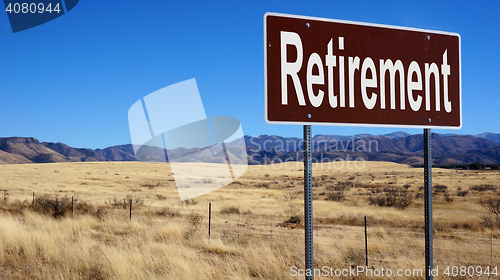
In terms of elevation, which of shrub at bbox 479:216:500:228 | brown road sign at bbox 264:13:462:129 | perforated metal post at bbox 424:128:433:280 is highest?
brown road sign at bbox 264:13:462:129

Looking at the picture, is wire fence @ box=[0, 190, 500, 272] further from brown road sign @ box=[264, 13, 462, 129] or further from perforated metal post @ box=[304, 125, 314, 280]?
perforated metal post @ box=[304, 125, 314, 280]

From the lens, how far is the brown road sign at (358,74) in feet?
9.53

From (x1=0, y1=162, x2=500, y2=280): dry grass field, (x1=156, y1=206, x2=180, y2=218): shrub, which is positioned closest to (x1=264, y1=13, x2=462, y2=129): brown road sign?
(x1=0, y1=162, x2=500, y2=280): dry grass field

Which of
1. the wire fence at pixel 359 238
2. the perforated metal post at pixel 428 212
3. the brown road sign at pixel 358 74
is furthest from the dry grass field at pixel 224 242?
the brown road sign at pixel 358 74

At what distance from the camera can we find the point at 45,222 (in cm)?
1239

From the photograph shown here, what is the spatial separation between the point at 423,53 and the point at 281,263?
5667 mm

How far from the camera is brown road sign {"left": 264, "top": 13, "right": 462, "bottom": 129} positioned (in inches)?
114

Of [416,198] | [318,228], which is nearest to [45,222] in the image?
[318,228]

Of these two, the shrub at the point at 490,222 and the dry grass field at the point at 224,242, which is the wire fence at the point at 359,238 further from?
the shrub at the point at 490,222

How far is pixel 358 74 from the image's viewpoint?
3.17m

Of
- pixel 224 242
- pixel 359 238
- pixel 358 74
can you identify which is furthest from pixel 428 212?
pixel 359 238

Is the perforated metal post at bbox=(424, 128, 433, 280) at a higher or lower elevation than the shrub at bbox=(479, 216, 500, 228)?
higher

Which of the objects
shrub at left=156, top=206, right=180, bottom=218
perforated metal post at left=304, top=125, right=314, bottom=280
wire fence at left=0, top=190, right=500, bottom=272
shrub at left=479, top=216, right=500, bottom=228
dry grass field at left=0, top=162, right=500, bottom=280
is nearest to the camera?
perforated metal post at left=304, top=125, right=314, bottom=280

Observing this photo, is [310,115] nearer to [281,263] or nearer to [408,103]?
[408,103]
